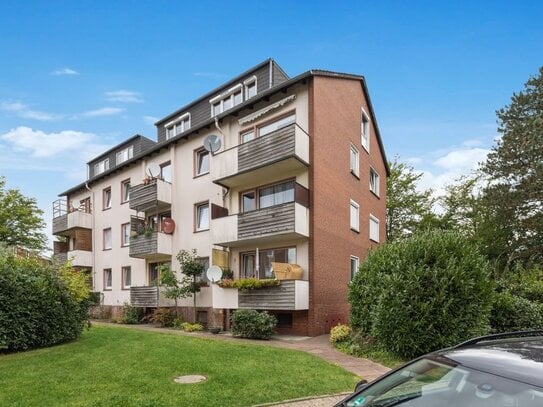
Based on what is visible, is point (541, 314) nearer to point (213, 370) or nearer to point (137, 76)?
point (213, 370)

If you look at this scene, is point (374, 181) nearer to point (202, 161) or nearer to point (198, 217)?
point (202, 161)

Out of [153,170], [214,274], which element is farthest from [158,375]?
[153,170]

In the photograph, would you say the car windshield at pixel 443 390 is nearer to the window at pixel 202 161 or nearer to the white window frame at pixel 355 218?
the white window frame at pixel 355 218

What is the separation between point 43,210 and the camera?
120 feet

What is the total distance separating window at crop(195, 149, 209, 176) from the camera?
19656mm

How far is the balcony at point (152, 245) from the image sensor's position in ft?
65.3

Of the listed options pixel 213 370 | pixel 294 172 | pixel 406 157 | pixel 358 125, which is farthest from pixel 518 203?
pixel 213 370

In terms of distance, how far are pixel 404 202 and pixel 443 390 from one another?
107 feet

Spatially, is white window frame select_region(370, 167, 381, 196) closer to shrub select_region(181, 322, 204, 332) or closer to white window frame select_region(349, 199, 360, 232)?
white window frame select_region(349, 199, 360, 232)

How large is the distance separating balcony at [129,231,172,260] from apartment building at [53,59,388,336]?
2.0 inches

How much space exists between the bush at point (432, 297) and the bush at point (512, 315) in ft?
7.50

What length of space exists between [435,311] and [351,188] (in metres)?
9.32

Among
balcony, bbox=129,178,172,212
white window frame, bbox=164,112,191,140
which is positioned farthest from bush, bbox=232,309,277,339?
white window frame, bbox=164,112,191,140

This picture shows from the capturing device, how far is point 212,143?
1800 centimetres
